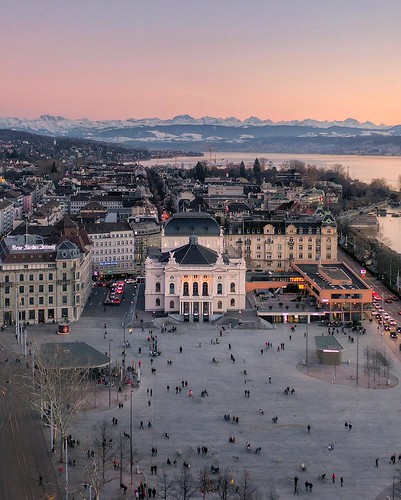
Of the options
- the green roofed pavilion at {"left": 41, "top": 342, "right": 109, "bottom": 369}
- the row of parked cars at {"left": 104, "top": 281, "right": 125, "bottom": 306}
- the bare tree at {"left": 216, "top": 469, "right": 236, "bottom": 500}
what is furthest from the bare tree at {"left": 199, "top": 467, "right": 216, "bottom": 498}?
the row of parked cars at {"left": 104, "top": 281, "right": 125, "bottom": 306}

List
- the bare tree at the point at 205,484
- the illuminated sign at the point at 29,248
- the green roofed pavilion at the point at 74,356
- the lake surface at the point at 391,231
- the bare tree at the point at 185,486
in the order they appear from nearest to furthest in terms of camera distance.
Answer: the bare tree at the point at 185,486, the bare tree at the point at 205,484, the green roofed pavilion at the point at 74,356, the illuminated sign at the point at 29,248, the lake surface at the point at 391,231

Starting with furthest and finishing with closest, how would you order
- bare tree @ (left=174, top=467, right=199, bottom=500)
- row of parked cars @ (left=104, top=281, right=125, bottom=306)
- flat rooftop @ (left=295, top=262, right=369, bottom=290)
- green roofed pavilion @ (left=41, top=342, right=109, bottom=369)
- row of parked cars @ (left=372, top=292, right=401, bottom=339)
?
row of parked cars @ (left=104, top=281, right=125, bottom=306) < flat rooftop @ (left=295, top=262, right=369, bottom=290) < row of parked cars @ (left=372, top=292, right=401, bottom=339) < green roofed pavilion @ (left=41, top=342, right=109, bottom=369) < bare tree @ (left=174, top=467, right=199, bottom=500)

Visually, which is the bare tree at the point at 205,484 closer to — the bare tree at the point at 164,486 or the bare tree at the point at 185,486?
the bare tree at the point at 185,486

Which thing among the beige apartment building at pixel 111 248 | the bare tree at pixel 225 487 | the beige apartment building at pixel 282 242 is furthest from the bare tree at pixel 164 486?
the beige apartment building at pixel 282 242

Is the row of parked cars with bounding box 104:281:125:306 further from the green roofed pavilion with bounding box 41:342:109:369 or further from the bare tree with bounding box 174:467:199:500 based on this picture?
the bare tree with bounding box 174:467:199:500

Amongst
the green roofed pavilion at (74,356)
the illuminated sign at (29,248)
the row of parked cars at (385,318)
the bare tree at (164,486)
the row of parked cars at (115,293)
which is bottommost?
the row of parked cars at (385,318)

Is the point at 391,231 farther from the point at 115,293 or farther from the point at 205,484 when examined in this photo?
the point at 205,484
